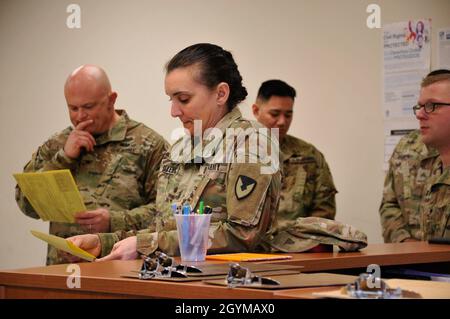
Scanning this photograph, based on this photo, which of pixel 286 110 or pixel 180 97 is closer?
pixel 180 97

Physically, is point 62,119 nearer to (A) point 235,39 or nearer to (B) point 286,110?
(A) point 235,39

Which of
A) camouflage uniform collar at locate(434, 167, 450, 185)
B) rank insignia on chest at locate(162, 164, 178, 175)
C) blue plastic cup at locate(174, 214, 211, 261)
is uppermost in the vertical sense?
rank insignia on chest at locate(162, 164, 178, 175)

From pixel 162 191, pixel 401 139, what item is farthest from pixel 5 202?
pixel 162 191

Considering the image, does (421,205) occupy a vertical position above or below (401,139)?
below

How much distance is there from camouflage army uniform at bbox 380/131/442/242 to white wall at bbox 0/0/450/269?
2.07 ft

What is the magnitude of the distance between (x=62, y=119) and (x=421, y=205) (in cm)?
287

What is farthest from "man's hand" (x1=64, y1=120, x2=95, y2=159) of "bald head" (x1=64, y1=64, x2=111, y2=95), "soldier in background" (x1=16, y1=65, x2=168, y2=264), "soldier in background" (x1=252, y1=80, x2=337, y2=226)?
"soldier in background" (x1=252, y1=80, x2=337, y2=226)

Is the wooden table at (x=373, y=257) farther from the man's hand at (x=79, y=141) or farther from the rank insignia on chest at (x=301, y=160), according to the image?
the rank insignia on chest at (x=301, y=160)

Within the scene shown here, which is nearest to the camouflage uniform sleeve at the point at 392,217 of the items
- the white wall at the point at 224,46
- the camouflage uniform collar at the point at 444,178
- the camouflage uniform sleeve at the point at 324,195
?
the camouflage uniform collar at the point at 444,178

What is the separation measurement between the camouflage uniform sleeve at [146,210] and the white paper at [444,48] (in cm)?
177

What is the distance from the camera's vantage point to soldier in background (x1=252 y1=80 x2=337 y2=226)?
190 inches

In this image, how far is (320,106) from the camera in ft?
17.1

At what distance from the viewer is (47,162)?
396 cm

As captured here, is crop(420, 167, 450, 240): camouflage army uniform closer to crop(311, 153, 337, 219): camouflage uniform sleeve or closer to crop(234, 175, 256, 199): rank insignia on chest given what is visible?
crop(311, 153, 337, 219): camouflage uniform sleeve
